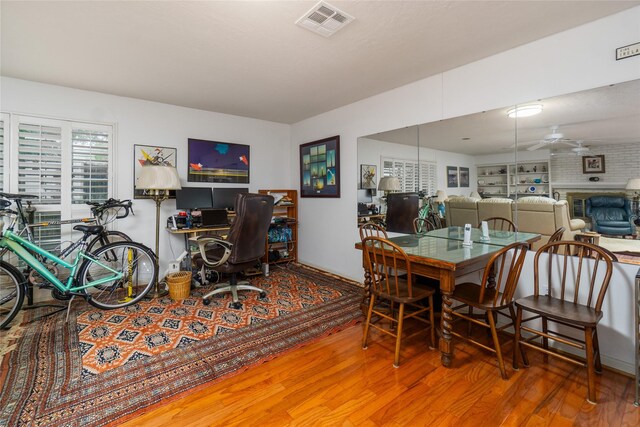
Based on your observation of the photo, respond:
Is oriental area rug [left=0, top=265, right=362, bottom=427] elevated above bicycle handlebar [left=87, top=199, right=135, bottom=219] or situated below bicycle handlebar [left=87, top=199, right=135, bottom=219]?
below

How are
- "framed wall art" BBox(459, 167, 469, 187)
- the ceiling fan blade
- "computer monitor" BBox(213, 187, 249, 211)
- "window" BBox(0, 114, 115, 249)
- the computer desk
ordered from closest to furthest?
the ceiling fan blade
"framed wall art" BBox(459, 167, 469, 187)
"window" BBox(0, 114, 115, 249)
the computer desk
"computer monitor" BBox(213, 187, 249, 211)

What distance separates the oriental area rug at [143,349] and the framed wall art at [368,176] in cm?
133

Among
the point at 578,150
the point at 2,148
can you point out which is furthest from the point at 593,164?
the point at 2,148

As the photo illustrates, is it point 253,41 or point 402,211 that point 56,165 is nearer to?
point 253,41

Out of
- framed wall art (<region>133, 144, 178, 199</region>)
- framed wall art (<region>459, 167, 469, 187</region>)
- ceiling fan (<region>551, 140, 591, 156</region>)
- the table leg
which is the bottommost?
the table leg

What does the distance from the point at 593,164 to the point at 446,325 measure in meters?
1.61

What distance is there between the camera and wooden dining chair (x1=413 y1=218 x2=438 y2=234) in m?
3.06

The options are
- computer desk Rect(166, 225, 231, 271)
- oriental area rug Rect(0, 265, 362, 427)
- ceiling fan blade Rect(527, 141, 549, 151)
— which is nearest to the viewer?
oriental area rug Rect(0, 265, 362, 427)

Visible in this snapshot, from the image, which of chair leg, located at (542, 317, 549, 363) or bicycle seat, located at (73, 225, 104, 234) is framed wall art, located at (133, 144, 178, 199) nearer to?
bicycle seat, located at (73, 225, 104, 234)

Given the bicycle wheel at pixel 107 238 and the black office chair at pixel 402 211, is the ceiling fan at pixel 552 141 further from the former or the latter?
the bicycle wheel at pixel 107 238

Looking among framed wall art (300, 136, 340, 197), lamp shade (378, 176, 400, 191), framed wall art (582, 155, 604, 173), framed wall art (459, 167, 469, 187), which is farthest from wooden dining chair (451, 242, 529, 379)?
framed wall art (300, 136, 340, 197)

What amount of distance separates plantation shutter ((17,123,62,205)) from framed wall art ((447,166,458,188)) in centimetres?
431

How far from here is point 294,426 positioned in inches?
58.4

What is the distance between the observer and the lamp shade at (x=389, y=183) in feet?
11.0
